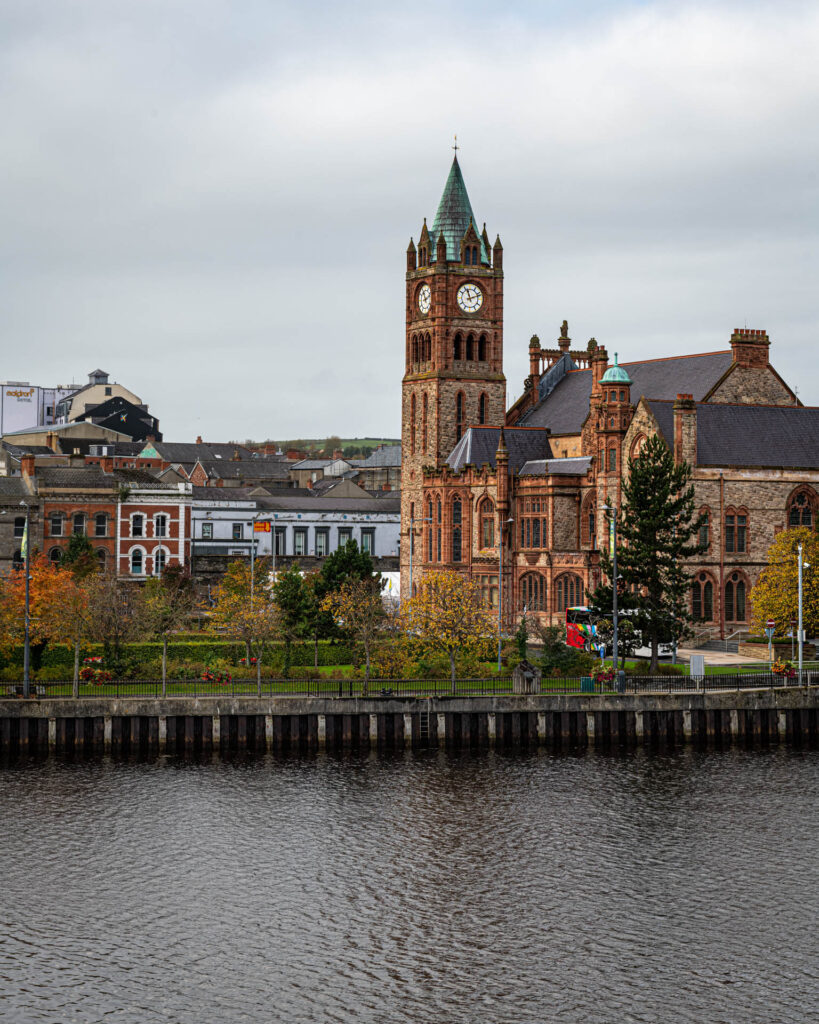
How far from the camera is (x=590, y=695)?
254 feet

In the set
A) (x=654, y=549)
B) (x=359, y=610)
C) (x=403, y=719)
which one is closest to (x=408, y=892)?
(x=403, y=719)

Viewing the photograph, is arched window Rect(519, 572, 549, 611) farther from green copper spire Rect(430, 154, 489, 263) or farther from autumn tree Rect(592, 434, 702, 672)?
green copper spire Rect(430, 154, 489, 263)

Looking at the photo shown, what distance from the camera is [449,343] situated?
446 ft

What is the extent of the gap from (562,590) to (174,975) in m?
77.3

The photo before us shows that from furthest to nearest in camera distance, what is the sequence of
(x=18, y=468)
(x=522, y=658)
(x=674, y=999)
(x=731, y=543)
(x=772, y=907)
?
(x=18, y=468) < (x=731, y=543) < (x=522, y=658) < (x=772, y=907) < (x=674, y=999)

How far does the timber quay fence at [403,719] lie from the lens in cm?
7350

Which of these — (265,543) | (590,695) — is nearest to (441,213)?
(265,543)

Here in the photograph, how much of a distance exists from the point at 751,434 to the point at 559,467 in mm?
17915

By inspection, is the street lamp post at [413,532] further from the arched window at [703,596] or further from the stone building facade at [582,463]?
the arched window at [703,596]

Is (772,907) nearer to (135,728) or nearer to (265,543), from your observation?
(135,728)

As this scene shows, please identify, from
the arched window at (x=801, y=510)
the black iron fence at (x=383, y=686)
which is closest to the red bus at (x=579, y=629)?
the black iron fence at (x=383, y=686)

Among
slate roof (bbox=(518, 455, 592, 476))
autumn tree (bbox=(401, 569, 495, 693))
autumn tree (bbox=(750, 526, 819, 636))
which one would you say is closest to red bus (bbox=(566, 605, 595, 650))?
autumn tree (bbox=(401, 569, 495, 693))

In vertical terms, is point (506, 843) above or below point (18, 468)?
below

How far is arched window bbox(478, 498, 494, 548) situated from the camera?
122 meters
